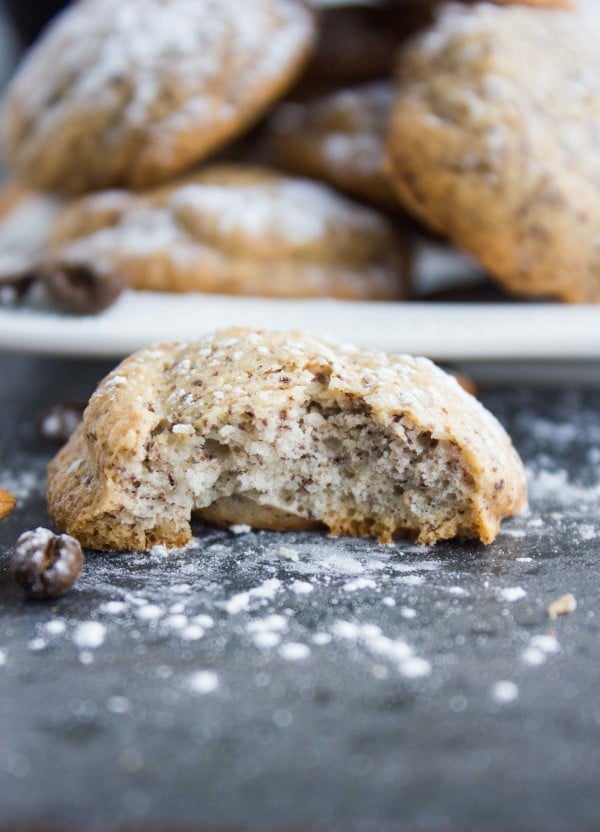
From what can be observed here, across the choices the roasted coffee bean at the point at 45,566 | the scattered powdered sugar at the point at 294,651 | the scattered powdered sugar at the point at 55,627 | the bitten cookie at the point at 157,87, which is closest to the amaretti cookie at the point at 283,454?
the roasted coffee bean at the point at 45,566

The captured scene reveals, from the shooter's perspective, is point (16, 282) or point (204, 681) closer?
point (204, 681)

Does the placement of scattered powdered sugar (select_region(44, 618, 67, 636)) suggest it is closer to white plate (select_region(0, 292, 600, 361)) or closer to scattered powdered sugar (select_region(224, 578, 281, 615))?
scattered powdered sugar (select_region(224, 578, 281, 615))

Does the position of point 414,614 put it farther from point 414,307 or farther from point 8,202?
point 8,202

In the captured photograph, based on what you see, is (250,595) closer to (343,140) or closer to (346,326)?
(346,326)

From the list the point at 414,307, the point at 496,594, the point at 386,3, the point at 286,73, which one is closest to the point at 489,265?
the point at 414,307

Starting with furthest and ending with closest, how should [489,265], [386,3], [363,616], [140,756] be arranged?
[386,3] < [489,265] < [363,616] < [140,756]

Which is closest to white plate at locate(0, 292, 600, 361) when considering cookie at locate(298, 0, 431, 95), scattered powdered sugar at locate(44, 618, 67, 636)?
cookie at locate(298, 0, 431, 95)

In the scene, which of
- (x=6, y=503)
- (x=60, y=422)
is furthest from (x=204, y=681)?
(x=60, y=422)
